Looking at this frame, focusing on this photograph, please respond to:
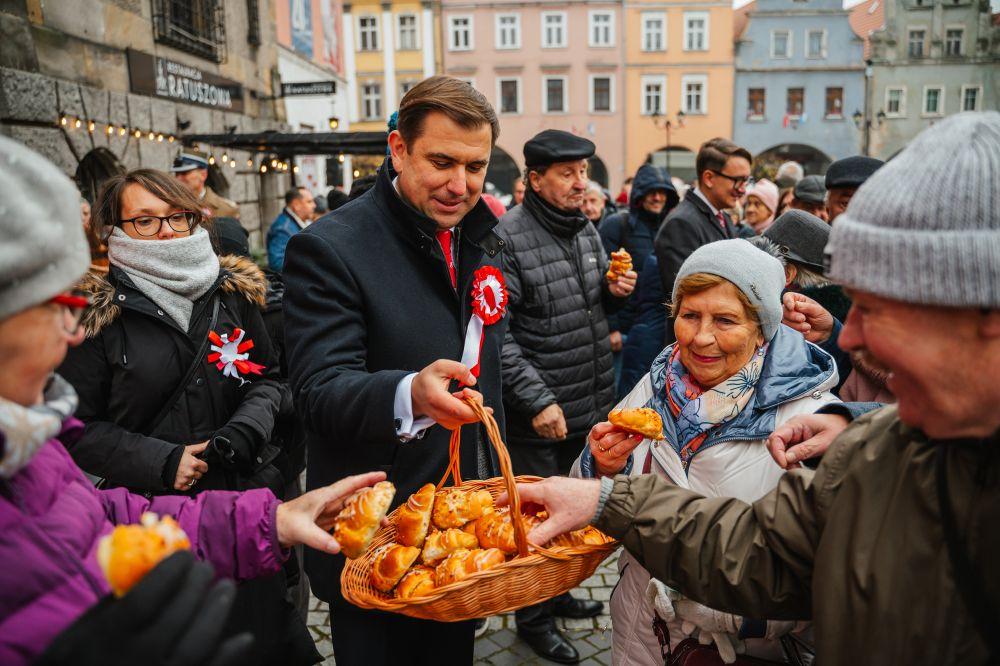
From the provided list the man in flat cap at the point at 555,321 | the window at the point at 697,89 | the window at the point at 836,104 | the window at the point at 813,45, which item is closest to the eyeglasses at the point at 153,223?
the man in flat cap at the point at 555,321

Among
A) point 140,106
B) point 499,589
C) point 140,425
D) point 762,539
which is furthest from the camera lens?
point 140,106

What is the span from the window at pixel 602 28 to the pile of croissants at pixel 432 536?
39061 mm

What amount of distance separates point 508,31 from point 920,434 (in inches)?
1570

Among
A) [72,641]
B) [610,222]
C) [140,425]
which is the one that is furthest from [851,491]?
[610,222]

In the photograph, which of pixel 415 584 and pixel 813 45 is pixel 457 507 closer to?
pixel 415 584

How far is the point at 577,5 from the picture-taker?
36.9 meters

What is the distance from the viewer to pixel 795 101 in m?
37.5

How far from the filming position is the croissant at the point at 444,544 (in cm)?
200

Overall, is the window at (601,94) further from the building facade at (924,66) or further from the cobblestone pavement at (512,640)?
the cobblestone pavement at (512,640)

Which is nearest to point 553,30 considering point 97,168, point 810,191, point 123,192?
point 97,168

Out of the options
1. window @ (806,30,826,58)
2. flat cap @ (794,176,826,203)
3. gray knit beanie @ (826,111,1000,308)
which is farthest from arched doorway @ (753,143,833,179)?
gray knit beanie @ (826,111,1000,308)

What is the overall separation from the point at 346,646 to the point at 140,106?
8886mm

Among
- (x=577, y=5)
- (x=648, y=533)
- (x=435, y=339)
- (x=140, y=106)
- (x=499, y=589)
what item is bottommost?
(x=499, y=589)

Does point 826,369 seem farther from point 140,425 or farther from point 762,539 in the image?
point 140,425
